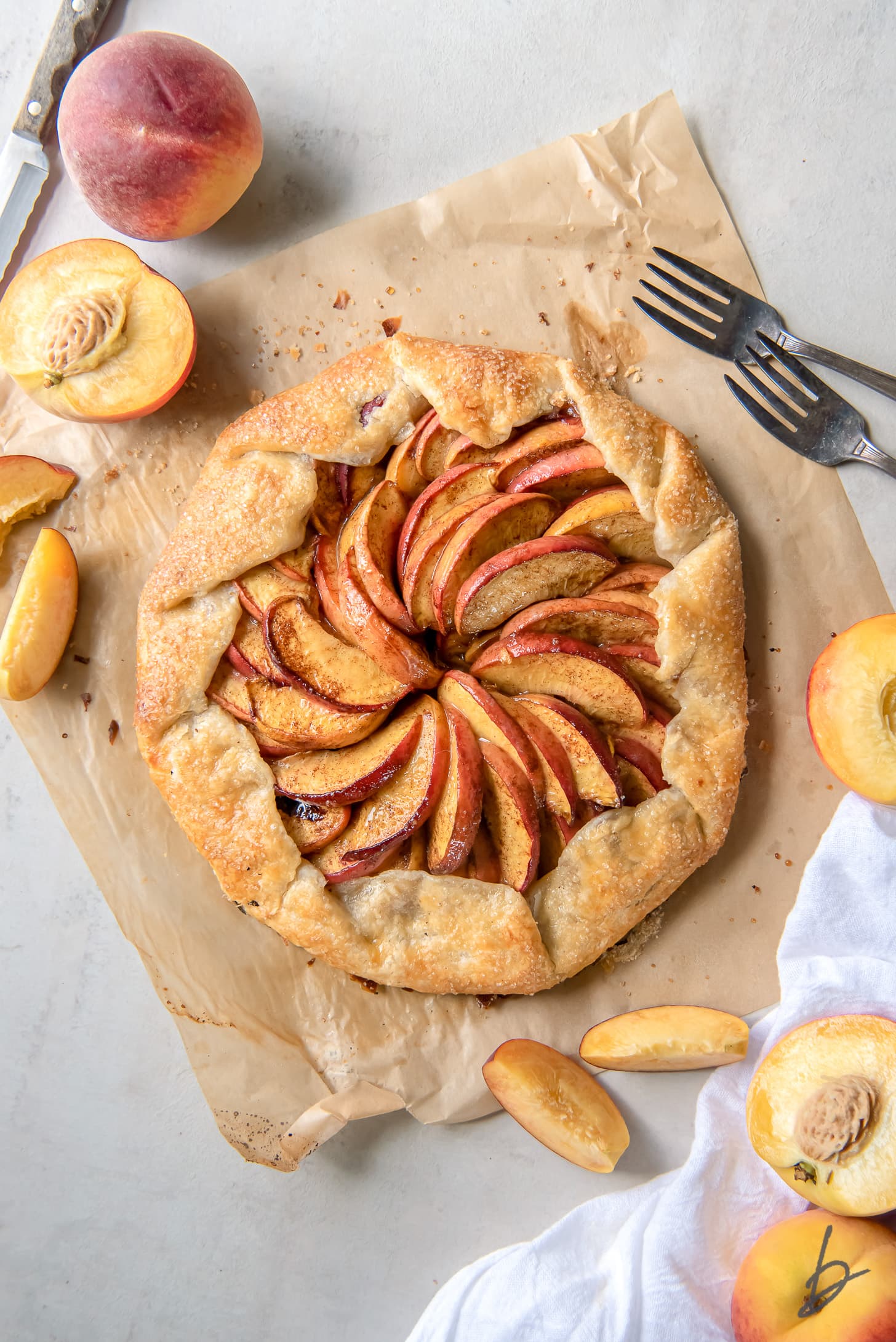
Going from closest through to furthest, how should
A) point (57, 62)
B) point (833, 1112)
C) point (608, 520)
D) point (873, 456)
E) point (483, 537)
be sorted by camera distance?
1. point (833, 1112)
2. point (483, 537)
3. point (608, 520)
4. point (873, 456)
5. point (57, 62)

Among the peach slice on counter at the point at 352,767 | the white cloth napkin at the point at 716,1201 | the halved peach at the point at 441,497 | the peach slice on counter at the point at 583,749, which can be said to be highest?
the halved peach at the point at 441,497

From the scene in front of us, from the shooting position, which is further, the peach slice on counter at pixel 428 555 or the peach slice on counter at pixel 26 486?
the peach slice on counter at pixel 26 486

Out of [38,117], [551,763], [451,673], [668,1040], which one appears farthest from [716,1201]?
[38,117]

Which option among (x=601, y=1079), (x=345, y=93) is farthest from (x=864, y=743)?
(x=345, y=93)

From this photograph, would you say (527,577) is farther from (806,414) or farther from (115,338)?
(115,338)

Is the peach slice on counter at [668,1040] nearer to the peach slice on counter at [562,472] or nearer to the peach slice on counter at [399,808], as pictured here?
the peach slice on counter at [399,808]

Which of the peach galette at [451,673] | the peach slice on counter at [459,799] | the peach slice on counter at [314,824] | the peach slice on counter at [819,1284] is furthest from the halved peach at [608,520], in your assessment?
the peach slice on counter at [819,1284]
